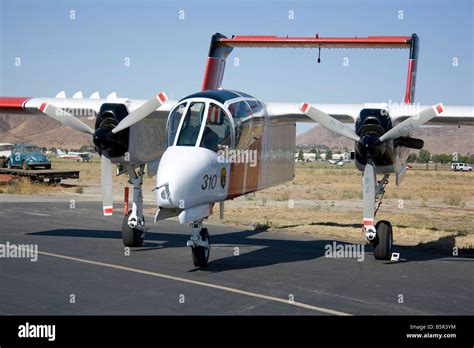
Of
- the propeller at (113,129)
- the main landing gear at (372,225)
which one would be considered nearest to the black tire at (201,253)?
the propeller at (113,129)

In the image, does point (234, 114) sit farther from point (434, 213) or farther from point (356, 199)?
point (356, 199)

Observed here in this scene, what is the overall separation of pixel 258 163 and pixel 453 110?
529 cm

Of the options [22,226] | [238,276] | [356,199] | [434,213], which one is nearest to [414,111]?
[238,276]

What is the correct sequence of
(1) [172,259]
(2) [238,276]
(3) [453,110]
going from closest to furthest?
(2) [238,276]
(1) [172,259]
(3) [453,110]

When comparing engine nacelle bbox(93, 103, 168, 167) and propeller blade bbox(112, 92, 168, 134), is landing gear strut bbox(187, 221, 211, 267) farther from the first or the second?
engine nacelle bbox(93, 103, 168, 167)

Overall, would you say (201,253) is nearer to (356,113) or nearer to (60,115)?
(356,113)

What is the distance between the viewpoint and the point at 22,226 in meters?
21.2

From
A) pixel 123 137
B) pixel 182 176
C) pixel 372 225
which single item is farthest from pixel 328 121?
pixel 123 137

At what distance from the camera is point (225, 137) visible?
14086mm

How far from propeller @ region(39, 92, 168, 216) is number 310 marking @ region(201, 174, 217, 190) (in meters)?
3.14

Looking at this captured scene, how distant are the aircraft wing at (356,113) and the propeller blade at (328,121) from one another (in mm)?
880

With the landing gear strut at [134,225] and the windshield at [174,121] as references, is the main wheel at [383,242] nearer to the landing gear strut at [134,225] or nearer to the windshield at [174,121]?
the windshield at [174,121]

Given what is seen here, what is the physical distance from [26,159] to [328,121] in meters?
34.0
